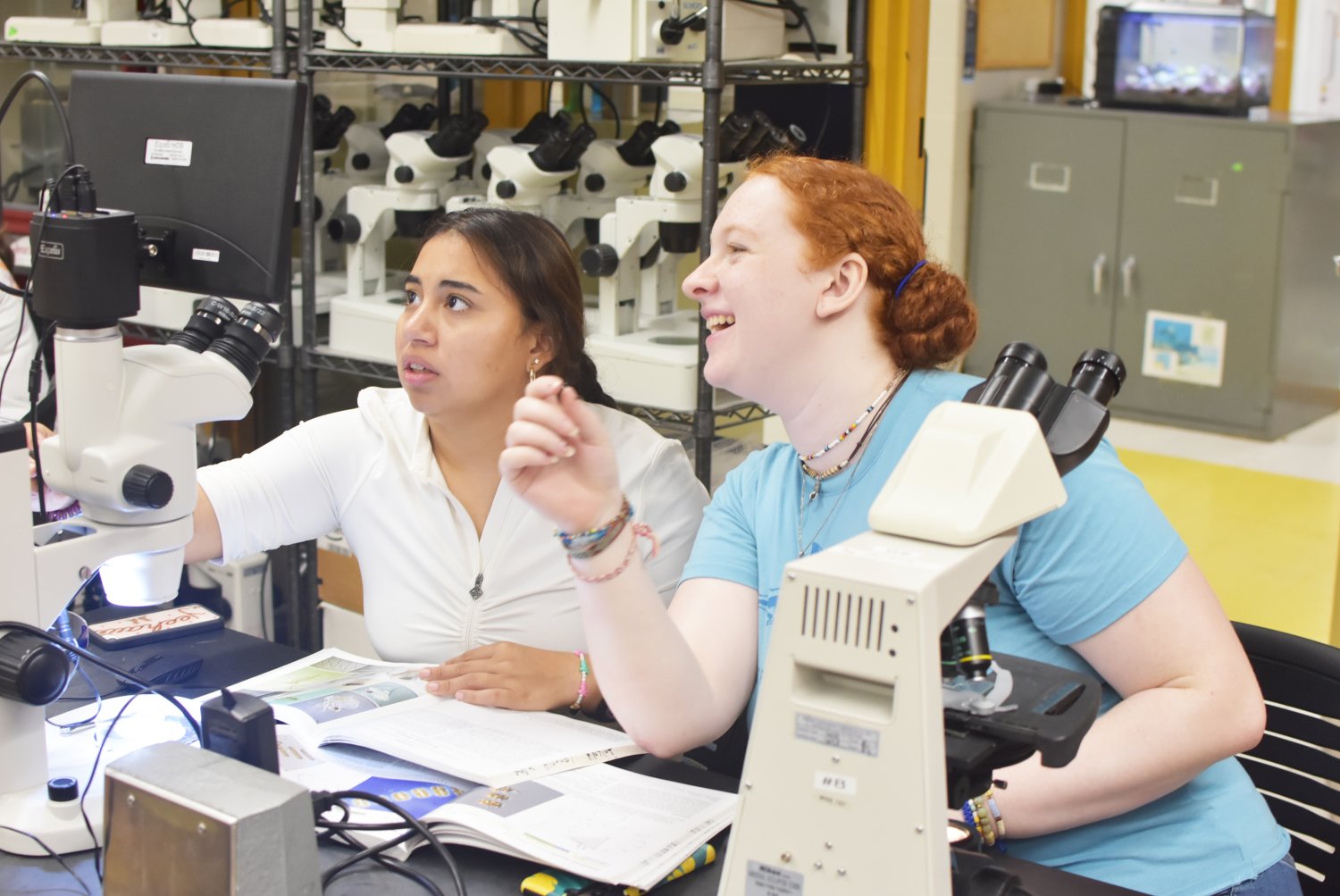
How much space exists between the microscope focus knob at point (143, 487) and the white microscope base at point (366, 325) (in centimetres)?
164

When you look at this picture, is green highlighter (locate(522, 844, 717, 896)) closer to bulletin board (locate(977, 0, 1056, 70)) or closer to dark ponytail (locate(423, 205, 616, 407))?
dark ponytail (locate(423, 205, 616, 407))

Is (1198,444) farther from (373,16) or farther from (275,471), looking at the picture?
(275,471)

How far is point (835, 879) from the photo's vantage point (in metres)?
0.95

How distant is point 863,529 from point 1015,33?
4.14m

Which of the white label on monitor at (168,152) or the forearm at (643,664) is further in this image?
the white label on monitor at (168,152)

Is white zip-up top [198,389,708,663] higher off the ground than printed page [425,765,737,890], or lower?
higher

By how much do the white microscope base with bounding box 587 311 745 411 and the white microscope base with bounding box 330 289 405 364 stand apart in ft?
1.61

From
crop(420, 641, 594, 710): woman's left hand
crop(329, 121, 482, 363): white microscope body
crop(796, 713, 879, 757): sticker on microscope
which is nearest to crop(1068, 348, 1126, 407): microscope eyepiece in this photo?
crop(796, 713, 879, 757): sticker on microscope

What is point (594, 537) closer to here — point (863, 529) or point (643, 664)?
point (643, 664)

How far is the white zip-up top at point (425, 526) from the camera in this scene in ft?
6.08

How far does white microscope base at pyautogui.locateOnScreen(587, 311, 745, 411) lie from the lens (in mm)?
2555

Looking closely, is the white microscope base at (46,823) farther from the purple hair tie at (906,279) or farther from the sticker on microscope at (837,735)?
the purple hair tie at (906,279)

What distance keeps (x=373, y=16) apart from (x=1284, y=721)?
6.96 feet

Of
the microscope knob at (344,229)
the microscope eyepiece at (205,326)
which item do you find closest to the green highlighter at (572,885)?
the microscope eyepiece at (205,326)
